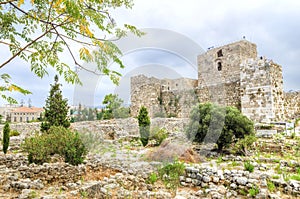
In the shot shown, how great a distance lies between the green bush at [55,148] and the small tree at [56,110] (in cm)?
774

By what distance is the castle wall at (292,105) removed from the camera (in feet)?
47.8

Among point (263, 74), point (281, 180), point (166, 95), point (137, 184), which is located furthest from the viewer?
point (166, 95)

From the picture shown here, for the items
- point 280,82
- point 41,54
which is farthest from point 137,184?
point 280,82

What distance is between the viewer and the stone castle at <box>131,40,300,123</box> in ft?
43.9

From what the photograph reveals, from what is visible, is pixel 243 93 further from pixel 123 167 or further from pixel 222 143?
pixel 123 167

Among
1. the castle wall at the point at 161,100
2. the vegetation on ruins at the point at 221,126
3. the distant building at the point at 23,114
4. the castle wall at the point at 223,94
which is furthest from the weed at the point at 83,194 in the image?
the distant building at the point at 23,114

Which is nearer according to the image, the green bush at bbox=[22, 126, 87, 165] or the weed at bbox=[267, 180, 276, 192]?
the weed at bbox=[267, 180, 276, 192]

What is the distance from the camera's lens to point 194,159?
802 centimetres

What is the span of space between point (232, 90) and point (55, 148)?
12606 mm

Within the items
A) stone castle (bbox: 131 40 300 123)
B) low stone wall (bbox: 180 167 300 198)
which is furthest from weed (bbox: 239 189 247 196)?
stone castle (bbox: 131 40 300 123)

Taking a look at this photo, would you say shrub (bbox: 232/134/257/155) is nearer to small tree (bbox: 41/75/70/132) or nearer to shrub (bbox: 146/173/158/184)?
shrub (bbox: 146/173/158/184)

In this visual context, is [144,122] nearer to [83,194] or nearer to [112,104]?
[83,194]

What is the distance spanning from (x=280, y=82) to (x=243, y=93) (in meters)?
2.28

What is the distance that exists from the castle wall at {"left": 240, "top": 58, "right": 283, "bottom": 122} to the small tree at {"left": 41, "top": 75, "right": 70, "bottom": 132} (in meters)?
12.2
